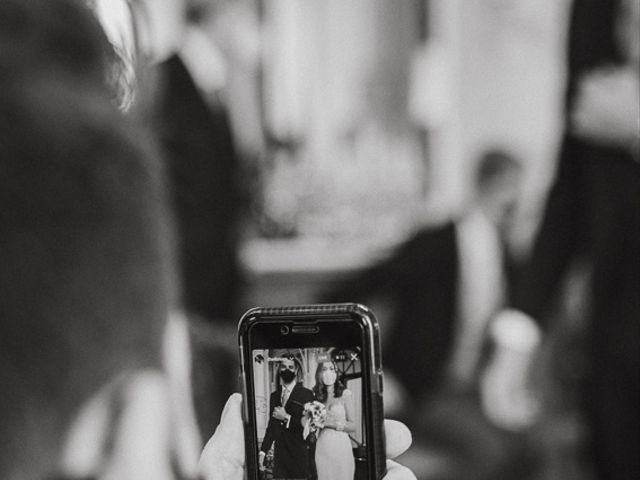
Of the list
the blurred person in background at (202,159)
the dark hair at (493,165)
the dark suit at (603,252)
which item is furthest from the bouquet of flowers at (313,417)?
the dark hair at (493,165)

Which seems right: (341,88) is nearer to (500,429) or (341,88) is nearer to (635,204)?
(635,204)

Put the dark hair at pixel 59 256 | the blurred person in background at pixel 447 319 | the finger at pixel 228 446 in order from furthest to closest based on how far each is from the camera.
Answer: the blurred person in background at pixel 447 319 < the finger at pixel 228 446 < the dark hair at pixel 59 256

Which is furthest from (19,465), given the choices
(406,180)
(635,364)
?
(406,180)

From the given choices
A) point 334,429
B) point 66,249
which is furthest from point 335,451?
point 66,249

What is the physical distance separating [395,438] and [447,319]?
1464mm

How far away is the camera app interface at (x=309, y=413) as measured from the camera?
0.28 meters

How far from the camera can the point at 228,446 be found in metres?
0.28

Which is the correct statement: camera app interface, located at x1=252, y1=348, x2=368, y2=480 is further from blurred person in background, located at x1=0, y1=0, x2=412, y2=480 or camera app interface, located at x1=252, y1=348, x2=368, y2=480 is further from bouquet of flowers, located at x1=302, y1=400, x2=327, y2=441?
blurred person in background, located at x1=0, y1=0, x2=412, y2=480

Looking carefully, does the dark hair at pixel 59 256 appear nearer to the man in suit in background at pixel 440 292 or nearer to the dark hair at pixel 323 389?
the dark hair at pixel 323 389

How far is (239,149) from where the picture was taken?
1584 mm

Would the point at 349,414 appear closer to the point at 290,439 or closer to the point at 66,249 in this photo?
the point at 290,439

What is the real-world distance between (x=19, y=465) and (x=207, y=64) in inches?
59.7

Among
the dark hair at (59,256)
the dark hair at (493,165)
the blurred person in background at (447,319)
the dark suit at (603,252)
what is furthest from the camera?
the dark hair at (493,165)

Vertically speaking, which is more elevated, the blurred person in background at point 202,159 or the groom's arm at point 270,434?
the groom's arm at point 270,434
